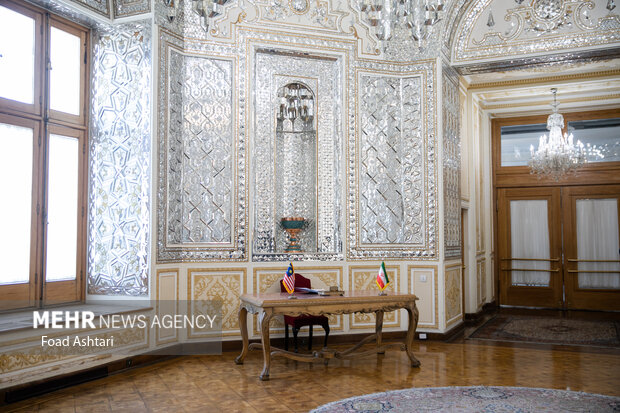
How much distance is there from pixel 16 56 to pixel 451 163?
5.90 metres

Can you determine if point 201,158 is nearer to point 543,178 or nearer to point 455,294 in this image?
point 455,294

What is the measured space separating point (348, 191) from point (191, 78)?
259 centimetres

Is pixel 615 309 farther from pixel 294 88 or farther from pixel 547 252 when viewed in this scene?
pixel 294 88

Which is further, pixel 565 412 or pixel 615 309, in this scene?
pixel 615 309

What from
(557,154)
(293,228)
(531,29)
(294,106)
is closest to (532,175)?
(557,154)

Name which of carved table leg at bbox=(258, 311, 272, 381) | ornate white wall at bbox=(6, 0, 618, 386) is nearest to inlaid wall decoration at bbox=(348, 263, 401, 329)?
ornate white wall at bbox=(6, 0, 618, 386)

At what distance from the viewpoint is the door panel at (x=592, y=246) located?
11.2 meters

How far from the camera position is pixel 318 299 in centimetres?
574

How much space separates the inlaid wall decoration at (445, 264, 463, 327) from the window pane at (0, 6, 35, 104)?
583 centimetres

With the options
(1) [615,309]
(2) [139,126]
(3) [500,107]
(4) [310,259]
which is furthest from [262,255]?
(1) [615,309]

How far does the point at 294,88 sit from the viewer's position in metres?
7.90

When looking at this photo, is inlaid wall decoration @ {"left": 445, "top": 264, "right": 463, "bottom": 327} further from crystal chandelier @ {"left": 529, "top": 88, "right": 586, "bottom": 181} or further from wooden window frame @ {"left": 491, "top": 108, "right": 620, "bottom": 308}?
wooden window frame @ {"left": 491, "top": 108, "right": 620, "bottom": 308}

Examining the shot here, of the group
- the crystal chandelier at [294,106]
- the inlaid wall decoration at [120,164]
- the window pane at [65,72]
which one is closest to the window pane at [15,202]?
the window pane at [65,72]

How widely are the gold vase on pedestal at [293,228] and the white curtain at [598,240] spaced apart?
268 inches
